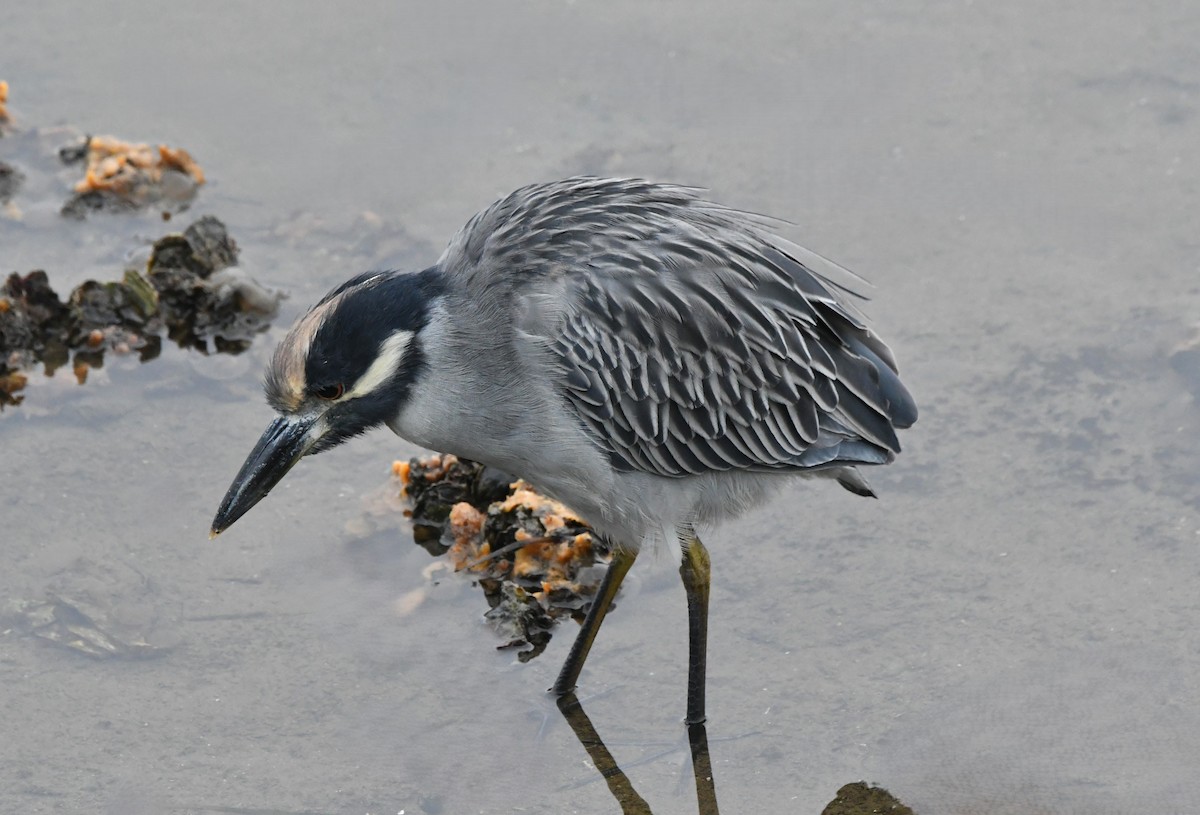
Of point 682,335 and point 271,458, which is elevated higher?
point 682,335

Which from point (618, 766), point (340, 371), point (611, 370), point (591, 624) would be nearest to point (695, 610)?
point (591, 624)

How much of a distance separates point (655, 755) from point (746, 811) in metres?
0.46

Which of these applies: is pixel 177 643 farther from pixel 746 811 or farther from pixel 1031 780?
pixel 1031 780

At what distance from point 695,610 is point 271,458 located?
172cm

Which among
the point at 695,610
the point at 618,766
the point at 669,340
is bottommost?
the point at 618,766

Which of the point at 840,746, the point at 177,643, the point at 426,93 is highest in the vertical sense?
the point at 426,93

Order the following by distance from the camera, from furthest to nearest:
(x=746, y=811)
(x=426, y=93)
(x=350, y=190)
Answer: (x=426, y=93), (x=350, y=190), (x=746, y=811)

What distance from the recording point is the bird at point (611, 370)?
5.65 m

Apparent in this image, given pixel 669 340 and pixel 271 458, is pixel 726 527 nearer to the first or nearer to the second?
pixel 669 340

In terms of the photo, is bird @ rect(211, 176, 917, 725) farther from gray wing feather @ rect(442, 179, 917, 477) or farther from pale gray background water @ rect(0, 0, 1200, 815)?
pale gray background water @ rect(0, 0, 1200, 815)

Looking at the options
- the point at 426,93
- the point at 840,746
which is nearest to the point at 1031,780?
the point at 840,746

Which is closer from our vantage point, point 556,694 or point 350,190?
point 556,694

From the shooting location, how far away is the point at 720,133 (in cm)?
924

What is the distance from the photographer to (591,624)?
627 centimetres
